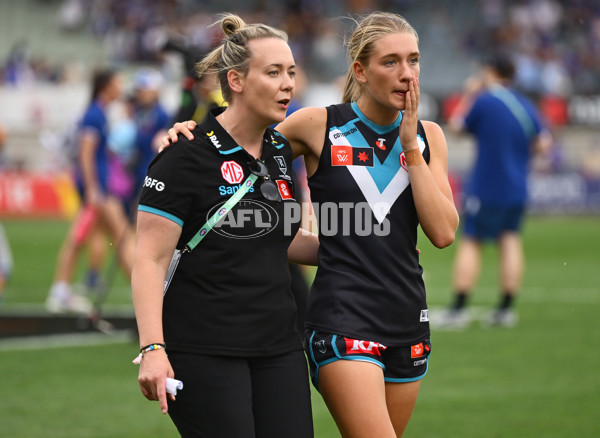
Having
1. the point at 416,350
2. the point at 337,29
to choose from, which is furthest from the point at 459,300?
the point at 337,29

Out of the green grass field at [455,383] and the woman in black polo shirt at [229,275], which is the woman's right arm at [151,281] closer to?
the woman in black polo shirt at [229,275]

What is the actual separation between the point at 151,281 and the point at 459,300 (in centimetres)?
734

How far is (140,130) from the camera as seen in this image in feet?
36.3

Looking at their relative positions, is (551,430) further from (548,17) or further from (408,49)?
(548,17)

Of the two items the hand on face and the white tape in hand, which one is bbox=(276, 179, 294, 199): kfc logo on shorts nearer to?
the hand on face

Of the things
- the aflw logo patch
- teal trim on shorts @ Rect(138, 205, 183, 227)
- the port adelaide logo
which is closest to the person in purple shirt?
the aflw logo patch

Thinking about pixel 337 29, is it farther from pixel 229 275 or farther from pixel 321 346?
pixel 229 275

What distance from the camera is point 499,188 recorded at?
10547mm

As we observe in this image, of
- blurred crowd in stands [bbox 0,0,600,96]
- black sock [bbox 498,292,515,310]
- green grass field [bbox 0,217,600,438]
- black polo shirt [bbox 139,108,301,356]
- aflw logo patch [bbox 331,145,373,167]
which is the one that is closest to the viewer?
black polo shirt [bbox 139,108,301,356]

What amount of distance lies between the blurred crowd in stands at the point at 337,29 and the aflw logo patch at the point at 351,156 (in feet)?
91.3

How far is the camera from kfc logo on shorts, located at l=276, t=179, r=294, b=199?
147 inches

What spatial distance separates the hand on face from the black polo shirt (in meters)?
0.60

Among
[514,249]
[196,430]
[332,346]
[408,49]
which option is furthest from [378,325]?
[514,249]

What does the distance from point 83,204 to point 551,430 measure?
7509 mm
